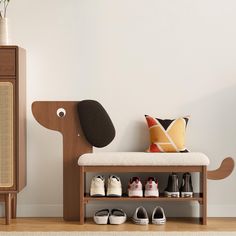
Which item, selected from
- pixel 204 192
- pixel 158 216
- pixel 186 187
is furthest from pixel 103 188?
pixel 204 192

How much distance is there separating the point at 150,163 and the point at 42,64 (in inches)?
46.0

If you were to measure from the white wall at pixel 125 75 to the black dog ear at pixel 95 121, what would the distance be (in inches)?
10.1

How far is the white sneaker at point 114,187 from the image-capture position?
159 inches

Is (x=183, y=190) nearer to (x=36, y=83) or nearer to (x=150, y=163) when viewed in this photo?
(x=150, y=163)

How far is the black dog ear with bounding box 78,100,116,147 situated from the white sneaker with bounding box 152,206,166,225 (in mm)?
630

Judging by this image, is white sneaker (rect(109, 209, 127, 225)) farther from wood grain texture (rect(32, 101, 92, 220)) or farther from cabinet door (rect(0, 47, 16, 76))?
cabinet door (rect(0, 47, 16, 76))

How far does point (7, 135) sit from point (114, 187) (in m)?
0.84

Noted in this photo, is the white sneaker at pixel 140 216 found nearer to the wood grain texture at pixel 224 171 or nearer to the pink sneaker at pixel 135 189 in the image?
the pink sneaker at pixel 135 189

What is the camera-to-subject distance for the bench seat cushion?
3.95m

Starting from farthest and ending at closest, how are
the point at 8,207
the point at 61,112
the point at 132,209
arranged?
the point at 132,209
the point at 61,112
the point at 8,207

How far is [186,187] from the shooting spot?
13.4 ft

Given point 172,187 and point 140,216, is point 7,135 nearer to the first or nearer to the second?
point 140,216

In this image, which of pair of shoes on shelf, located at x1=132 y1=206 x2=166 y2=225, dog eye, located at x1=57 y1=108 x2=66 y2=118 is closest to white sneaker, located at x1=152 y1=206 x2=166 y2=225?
pair of shoes on shelf, located at x1=132 y1=206 x2=166 y2=225

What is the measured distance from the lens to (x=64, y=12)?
439 centimetres
